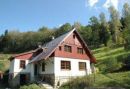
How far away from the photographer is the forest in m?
73.2

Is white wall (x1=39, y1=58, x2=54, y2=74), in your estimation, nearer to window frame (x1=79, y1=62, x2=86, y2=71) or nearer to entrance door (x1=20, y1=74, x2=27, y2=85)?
window frame (x1=79, y1=62, x2=86, y2=71)

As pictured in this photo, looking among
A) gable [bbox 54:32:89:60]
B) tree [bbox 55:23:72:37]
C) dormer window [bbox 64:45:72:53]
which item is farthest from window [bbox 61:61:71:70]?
tree [bbox 55:23:72:37]

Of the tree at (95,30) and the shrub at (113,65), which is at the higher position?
the tree at (95,30)

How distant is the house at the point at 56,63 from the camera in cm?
3234

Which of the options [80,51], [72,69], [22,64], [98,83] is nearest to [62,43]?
[72,69]

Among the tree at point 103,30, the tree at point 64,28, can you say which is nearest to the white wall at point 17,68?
the tree at point 103,30

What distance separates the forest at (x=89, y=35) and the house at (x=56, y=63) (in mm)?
25411

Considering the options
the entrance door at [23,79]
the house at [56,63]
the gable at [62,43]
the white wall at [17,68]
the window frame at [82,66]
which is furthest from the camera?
the entrance door at [23,79]

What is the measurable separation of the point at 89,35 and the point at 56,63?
46.6 metres

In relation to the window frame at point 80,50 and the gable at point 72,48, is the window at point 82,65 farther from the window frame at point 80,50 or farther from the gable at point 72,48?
the window frame at point 80,50

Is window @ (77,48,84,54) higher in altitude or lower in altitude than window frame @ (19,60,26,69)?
higher

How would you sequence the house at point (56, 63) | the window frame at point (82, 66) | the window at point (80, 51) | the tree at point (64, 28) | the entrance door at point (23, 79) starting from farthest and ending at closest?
the tree at point (64, 28)
the entrance door at point (23, 79)
the window at point (80, 51)
the window frame at point (82, 66)
the house at point (56, 63)

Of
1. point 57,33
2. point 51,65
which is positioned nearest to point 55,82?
point 51,65

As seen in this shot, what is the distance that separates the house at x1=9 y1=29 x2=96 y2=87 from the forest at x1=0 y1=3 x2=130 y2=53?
25.4 m
